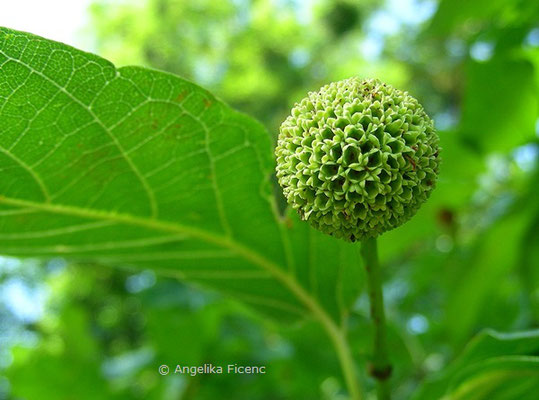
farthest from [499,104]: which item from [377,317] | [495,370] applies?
[377,317]

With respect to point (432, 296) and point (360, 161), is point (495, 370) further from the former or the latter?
point (432, 296)

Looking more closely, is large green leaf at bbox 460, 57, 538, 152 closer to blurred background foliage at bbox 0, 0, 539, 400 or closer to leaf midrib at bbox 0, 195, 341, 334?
blurred background foliage at bbox 0, 0, 539, 400

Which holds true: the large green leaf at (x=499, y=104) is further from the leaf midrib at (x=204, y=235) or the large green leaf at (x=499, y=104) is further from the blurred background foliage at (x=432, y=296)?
the leaf midrib at (x=204, y=235)

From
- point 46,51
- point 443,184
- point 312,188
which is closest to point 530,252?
point 443,184

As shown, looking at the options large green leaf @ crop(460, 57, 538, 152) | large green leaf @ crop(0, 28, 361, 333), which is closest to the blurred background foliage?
large green leaf @ crop(460, 57, 538, 152)

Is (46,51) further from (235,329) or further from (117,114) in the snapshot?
(235,329)

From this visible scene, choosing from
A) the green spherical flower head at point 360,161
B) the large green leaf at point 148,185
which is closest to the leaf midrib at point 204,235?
the large green leaf at point 148,185

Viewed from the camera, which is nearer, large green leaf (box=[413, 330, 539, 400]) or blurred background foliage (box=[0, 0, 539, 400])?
large green leaf (box=[413, 330, 539, 400])
